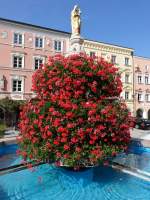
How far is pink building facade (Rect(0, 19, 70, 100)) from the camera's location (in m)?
33.0

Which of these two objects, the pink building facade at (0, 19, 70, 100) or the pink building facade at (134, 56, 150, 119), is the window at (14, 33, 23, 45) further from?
the pink building facade at (134, 56, 150, 119)

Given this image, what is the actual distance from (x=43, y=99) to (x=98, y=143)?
2651 mm

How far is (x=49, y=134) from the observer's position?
28.0ft

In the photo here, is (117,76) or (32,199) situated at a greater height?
(117,76)

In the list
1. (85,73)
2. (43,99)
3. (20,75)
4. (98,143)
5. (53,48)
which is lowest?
(98,143)

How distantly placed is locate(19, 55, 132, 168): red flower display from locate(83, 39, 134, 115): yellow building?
33.2 m

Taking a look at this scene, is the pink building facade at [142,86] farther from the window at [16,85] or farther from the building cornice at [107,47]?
the window at [16,85]

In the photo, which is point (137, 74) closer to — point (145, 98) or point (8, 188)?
point (145, 98)

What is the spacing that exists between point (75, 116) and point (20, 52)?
90.9 feet

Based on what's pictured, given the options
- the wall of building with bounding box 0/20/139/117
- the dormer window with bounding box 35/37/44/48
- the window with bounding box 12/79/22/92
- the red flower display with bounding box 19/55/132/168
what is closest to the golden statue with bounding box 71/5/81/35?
the red flower display with bounding box 19/55/132/168

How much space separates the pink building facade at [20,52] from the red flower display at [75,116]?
2360cm

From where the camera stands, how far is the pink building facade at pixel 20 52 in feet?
108

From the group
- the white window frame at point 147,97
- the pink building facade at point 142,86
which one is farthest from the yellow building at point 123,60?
the white window frame at point 147,97

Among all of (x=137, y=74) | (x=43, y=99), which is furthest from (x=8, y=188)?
(x=137, y=74)
